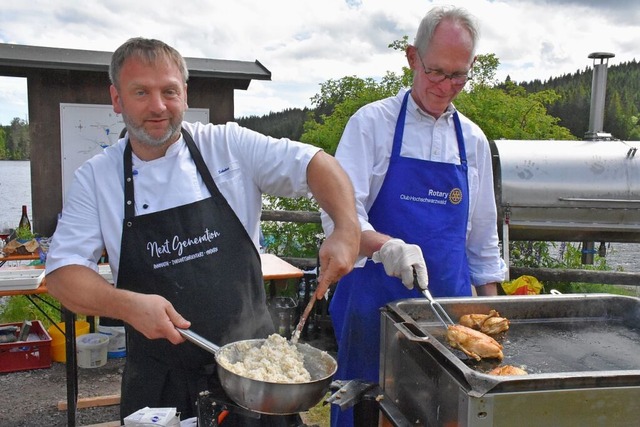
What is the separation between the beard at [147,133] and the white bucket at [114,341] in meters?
4.22

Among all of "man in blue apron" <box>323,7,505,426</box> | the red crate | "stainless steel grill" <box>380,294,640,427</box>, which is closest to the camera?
"stainless steel grill" <box>380,294,640,427</box>

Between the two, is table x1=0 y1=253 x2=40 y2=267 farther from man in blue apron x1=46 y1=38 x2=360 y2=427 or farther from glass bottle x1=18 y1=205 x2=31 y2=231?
man in blue apron x1=46 y1=38 x2=360 y2=427

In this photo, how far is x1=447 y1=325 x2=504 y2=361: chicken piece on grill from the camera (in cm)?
179

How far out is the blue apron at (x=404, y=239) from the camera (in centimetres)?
249

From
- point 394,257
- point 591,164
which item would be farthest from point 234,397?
point 591,164

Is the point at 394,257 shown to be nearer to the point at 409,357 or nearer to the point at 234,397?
the point at 409,357

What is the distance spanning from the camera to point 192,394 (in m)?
2.14

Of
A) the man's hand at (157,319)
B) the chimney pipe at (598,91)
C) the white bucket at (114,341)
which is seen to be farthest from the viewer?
the chimney pipe at (598,91)

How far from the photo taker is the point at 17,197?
837 cm

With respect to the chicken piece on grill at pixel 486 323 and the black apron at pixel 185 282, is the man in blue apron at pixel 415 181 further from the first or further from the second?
the black apron at pixel 185 282

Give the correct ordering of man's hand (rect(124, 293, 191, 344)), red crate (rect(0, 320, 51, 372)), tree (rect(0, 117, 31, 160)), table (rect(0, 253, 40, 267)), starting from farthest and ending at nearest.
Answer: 1. tree (rect(0, 117, 31, 160))
2. table (rect(0, 253, 40, 267))
3. red crate (rect(0, 320, 51, 372))
4. man's hand (rect(124, 293, 191, 344))

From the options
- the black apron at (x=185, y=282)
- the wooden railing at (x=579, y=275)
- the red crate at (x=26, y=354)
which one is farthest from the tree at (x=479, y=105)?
the black apron at (x=185, y=282)

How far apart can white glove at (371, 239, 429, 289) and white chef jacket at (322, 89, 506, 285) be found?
272 millimetres

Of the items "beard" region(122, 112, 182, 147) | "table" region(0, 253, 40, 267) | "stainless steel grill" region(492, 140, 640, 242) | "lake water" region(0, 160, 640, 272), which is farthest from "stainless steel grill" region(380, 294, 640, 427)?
"lake water" region(0, 160, 640, 272)
